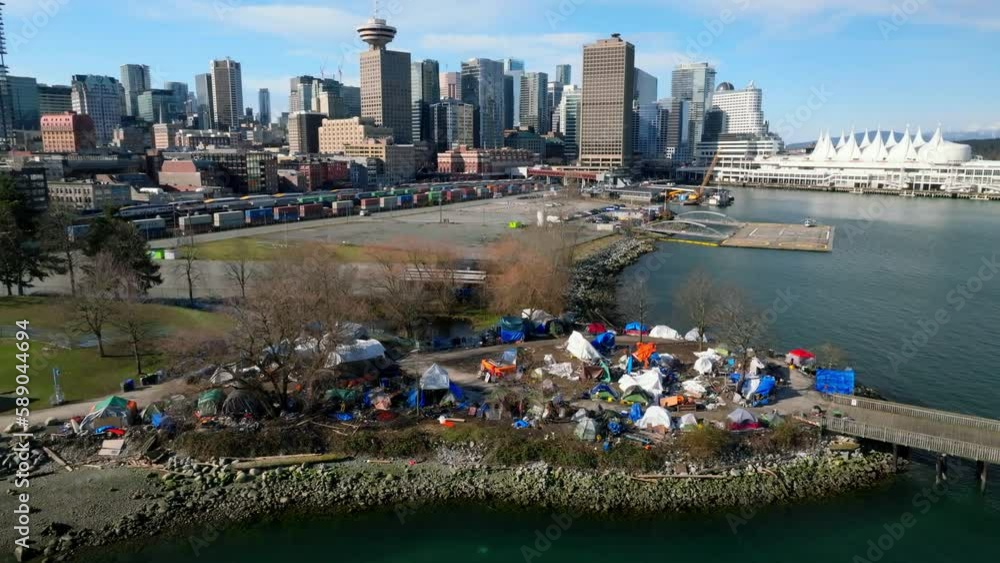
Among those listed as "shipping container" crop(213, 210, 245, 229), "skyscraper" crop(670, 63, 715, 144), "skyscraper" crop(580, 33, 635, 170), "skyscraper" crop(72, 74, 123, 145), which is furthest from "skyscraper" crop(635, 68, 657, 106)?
"shipping container" crop(213, 210, 245, 229)

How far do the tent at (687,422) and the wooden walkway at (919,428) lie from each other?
1.63 meters

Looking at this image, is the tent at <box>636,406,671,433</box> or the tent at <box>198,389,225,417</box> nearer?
the tent at <box>636,406,671,433</box>

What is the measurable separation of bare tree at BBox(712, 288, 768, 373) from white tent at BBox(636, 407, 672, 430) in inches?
79.3

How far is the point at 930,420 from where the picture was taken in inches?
319

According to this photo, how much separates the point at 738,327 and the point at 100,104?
290 ft

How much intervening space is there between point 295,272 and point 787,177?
181 ft

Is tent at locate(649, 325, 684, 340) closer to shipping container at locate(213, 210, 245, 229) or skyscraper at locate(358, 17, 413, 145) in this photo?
shipping container at locate(213, 210, 245, 229)

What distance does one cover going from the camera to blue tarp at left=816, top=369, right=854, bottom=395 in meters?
9.02

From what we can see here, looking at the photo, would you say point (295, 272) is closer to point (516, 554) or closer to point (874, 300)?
point (516, 554)

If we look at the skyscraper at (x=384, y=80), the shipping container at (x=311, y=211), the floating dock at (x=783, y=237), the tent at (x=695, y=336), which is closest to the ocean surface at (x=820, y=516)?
the tent at (x=695, y=336)

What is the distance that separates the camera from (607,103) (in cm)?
6569

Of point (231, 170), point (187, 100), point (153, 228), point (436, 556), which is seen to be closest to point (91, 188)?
point (153, 228)

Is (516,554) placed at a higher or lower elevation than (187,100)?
lower

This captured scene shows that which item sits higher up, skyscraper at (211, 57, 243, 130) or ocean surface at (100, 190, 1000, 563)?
skyscraper at (211, 57, 243, 130)
